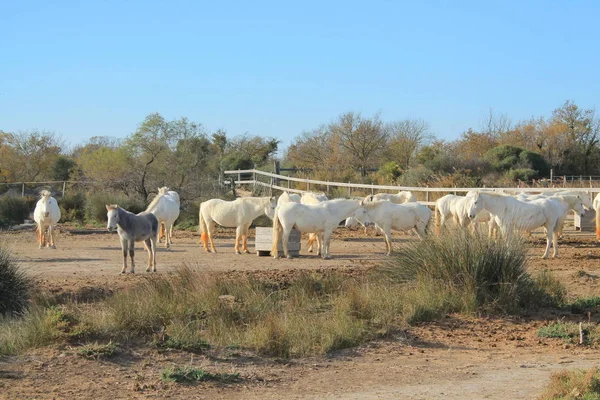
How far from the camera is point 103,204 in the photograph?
32188 mm

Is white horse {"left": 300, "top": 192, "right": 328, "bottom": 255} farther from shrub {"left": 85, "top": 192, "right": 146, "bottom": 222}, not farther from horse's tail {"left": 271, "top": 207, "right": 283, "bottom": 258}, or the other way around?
shrub {"left": 85, "top": 192, "right": 146, "bottom": 222}

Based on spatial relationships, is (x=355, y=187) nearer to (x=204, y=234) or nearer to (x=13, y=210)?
(x=204, y=234)

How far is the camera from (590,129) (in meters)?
62.0

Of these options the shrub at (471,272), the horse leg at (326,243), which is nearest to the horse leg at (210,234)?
the horse leg at (326,243)

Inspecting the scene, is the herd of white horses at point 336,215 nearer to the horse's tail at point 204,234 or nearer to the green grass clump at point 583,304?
the horse's tail at point 204,234

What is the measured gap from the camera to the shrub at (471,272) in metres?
13.3

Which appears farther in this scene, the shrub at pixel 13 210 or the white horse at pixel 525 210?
the shrub at pixel 13 210

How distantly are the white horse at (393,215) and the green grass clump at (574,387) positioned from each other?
12.2 metres

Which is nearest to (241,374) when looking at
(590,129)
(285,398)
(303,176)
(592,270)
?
(285,398)

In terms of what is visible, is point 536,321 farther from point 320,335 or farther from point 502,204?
point 502,204

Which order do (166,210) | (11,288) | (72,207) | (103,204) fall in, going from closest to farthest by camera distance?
(11,288)
(166,210)
(103,204)
(72,207)

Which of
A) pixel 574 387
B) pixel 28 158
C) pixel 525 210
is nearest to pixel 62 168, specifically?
pixel 28 158

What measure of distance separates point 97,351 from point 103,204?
2279 cm

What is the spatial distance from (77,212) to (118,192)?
2.00 m
